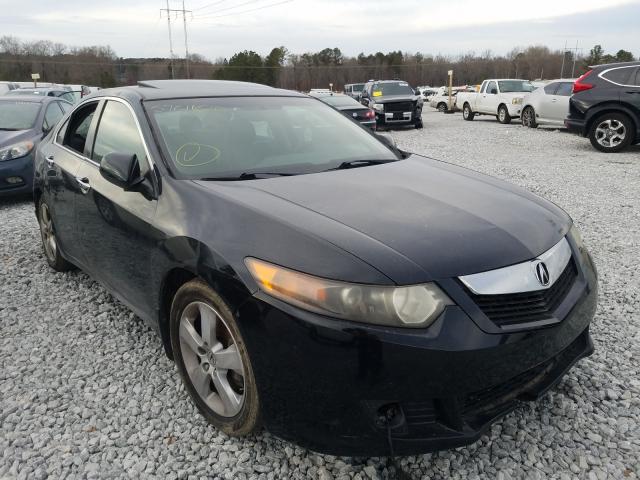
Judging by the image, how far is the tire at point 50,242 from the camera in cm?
427

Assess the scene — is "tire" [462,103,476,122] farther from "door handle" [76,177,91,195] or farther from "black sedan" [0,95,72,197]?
"door handle" [76,177,91,195]

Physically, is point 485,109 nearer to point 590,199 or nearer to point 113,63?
point 590,199

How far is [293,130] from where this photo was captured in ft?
10.5

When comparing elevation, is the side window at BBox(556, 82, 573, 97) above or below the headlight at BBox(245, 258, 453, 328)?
Answer: above

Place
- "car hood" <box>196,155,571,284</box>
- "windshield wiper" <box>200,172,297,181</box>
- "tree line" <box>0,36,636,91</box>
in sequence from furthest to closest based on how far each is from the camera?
"tree line" <box>0,36,636,91</box>
"windshield wiper" <box>200,172,297,181</box>
"car hood" <box>196,155,571,284</box>

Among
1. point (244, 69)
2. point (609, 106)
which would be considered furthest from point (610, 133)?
point (244, 69)

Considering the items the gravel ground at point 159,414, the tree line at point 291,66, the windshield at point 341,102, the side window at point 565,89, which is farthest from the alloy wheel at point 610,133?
the tree line at point 291,66

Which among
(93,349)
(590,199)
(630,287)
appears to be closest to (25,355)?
(93,349)

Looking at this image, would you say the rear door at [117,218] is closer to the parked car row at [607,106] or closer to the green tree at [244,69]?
the parked car row at [607,106]

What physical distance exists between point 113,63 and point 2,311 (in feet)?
273

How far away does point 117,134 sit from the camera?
3119mm

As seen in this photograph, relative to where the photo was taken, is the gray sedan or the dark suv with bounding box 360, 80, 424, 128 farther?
the dark suv with bounding box 360, 80, 424, 128

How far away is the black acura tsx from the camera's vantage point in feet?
5.78

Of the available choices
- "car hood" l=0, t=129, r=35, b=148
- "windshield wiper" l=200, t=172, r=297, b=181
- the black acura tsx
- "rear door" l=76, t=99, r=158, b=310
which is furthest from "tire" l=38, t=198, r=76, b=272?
"car hood" l=0, t=129, r=35, b=148
